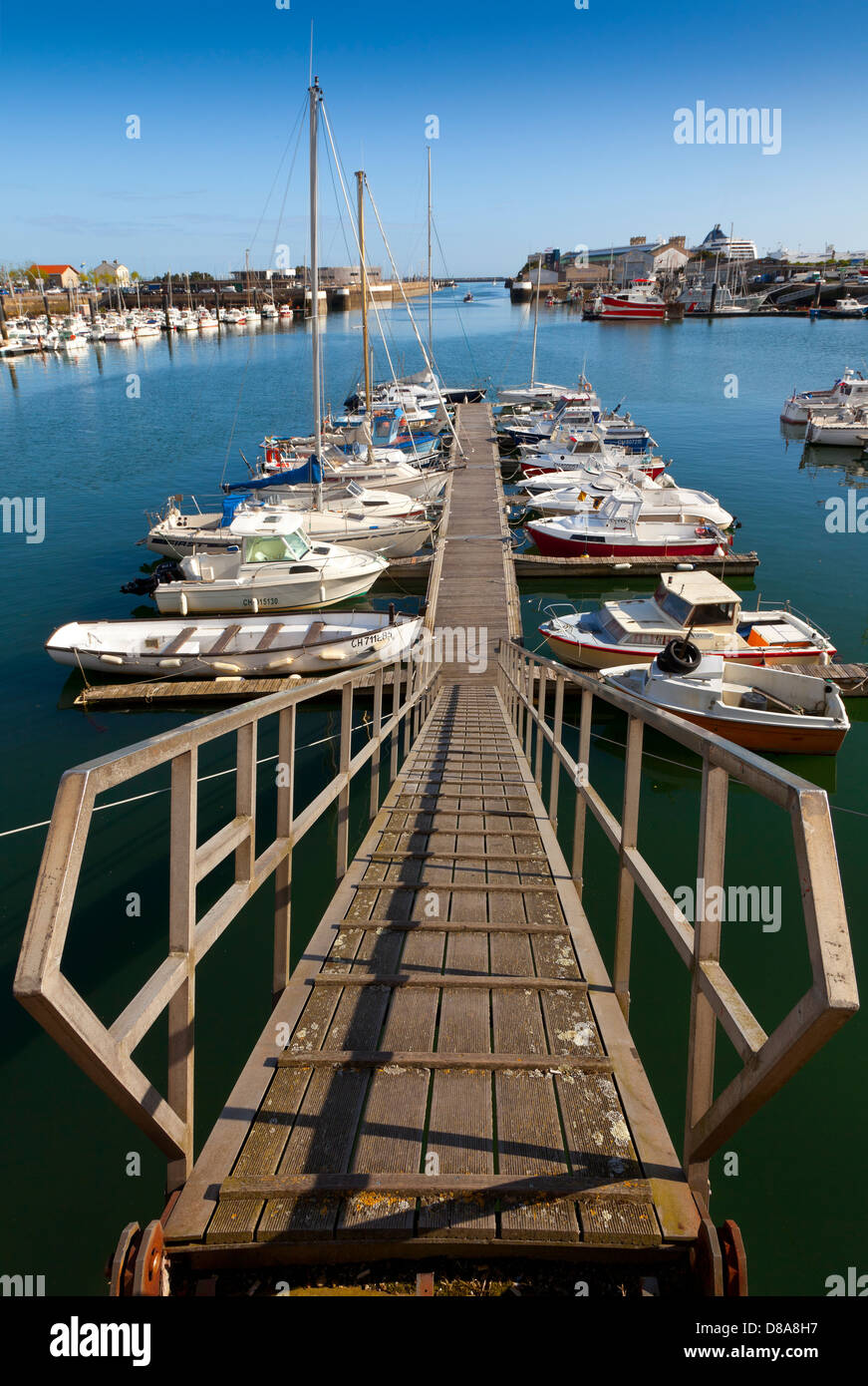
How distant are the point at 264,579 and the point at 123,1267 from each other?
1788 centimetres

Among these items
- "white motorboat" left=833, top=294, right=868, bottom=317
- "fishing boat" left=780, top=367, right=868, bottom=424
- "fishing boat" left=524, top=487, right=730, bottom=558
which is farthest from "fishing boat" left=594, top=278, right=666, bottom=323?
"fishing boat" left=524, top=487, right=730, bottom=558

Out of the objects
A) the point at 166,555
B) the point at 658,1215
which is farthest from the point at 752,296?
the point at 658,1215

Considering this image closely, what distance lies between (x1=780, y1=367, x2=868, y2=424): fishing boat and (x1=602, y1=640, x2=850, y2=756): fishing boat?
3265cm

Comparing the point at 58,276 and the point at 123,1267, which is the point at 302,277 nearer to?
the point at 58,276

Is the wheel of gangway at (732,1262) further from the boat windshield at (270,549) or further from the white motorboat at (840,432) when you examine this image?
the white motorboat at (840,432)

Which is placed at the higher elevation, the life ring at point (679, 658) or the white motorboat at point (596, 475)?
the white motorboat at point (596, 475)

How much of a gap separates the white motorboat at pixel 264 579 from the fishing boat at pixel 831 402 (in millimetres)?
32046

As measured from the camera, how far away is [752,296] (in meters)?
123

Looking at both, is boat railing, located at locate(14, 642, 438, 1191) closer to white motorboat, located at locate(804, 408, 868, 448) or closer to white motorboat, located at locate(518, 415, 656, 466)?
white motorboat, located at locate(518, 415, 656, 466)

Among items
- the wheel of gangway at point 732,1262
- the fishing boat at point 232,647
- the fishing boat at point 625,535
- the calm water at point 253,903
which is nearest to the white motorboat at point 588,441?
the calm water at point 253,903

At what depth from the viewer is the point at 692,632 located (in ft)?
48.4

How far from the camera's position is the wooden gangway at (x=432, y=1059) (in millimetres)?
1778

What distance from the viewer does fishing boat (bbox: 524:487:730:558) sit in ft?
76.7

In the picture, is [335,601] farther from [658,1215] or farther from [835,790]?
[658,1215]
